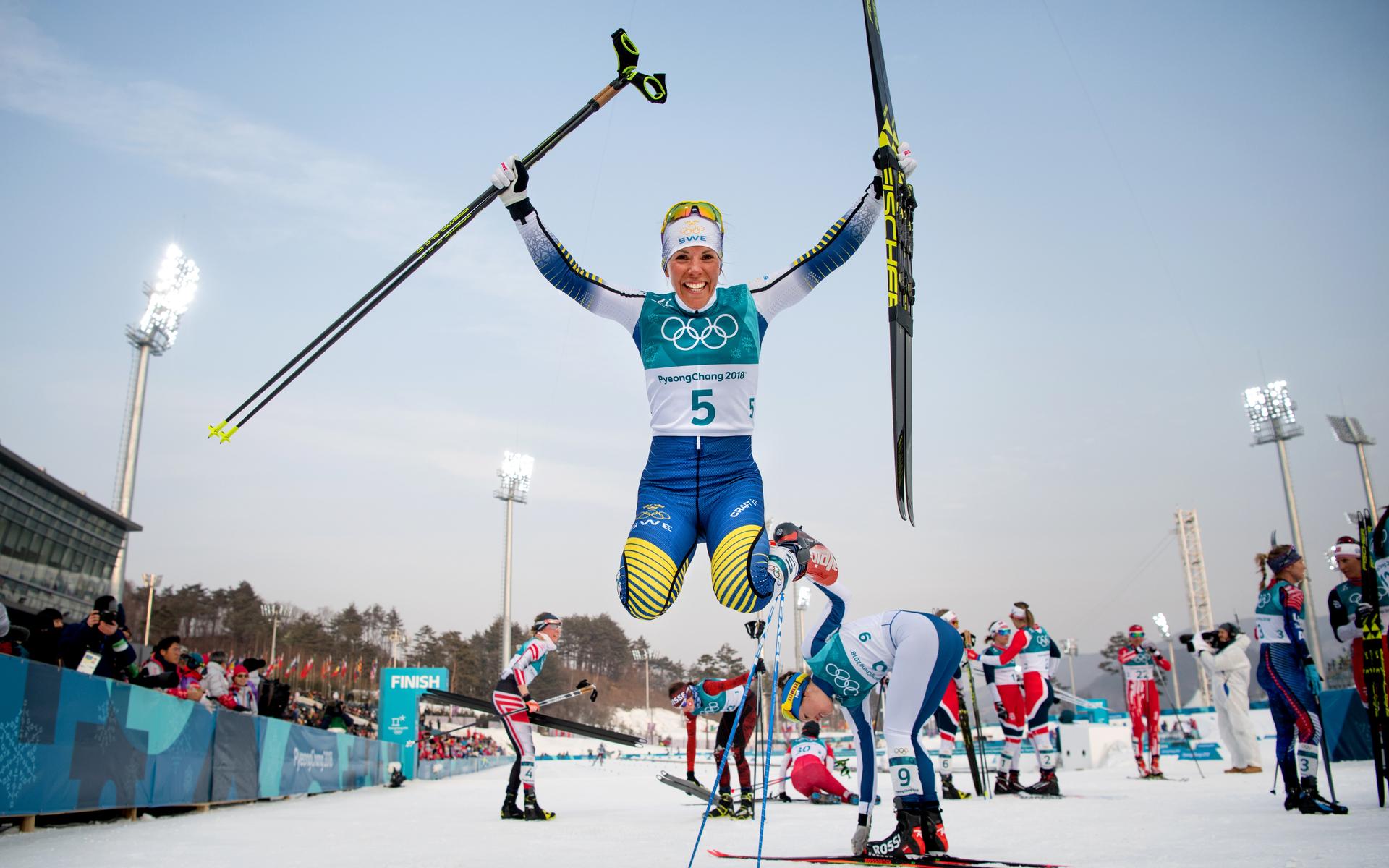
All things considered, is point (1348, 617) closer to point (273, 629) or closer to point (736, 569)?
point (736, 569)

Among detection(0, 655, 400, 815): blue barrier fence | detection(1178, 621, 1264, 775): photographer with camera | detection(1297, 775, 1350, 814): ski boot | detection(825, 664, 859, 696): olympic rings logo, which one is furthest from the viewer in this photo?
detection(1178, 621, 1264, 775): photographer with camera

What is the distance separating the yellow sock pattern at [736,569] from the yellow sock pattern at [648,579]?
0.75 ft

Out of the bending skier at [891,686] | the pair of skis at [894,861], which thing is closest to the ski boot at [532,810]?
the bending skier at [891,686]

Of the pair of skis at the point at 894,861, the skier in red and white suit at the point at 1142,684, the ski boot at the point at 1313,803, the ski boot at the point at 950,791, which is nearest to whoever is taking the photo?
the pair of skis at the point at 894,861

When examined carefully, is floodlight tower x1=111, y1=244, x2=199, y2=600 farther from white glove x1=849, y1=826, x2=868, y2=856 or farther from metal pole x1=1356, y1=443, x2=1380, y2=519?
metal pole x1=1356, y1=443, x2=1380, y2=519

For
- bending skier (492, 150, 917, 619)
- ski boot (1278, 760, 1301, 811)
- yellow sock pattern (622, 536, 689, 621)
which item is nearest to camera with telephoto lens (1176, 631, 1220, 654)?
ski boot (1278, 760, 1301, 811)

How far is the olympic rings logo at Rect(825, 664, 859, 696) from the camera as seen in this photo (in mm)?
5746

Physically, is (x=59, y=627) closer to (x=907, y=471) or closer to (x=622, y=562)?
(x=622, y=562)

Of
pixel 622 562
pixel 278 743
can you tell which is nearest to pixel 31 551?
pixel 278 743

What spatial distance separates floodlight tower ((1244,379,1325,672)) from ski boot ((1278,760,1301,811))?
35.5 meters

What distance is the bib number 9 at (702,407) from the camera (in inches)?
183

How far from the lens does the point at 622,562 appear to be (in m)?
4.39

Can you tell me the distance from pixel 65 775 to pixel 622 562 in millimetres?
5505

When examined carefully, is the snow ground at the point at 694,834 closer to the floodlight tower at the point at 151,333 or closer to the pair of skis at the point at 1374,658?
the pair of skis at the point at 1374,658
